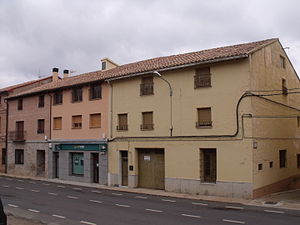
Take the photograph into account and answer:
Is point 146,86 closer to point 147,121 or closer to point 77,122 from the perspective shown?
point 147,121

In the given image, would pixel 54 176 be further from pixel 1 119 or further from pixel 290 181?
pixel 290 181

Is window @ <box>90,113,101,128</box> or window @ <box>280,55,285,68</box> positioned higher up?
window @ <box>280,55,285,68</box>

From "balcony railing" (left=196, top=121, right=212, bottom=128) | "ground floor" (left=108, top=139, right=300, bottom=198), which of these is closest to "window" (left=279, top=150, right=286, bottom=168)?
"ground floor" (left=108, top=139, right=300, bottom=198)

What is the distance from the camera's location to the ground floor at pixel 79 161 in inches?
899

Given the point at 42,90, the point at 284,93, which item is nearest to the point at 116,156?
the point at 42,90

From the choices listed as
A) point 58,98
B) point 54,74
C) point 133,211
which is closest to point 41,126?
point 58,98

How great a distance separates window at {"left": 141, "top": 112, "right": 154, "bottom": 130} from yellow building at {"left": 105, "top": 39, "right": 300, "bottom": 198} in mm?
52

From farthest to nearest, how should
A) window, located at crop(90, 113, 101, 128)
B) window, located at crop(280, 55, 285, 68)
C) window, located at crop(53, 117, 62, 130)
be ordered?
1. window, located at crop(53, 117, 62, 130)
2. window, located at crop(90, 113, 101, 128)
3. window, located at crop(280, 55, 285, 68)

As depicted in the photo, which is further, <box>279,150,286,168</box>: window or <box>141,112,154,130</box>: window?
<box>141,112,154,130</box>: window

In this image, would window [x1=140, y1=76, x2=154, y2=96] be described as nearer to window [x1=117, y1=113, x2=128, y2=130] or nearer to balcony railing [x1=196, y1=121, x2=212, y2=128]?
window [x1=117, y1=113, x2=128, y2=130]

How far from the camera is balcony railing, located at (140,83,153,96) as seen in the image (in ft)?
68.0

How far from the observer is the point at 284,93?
2103 centimetres

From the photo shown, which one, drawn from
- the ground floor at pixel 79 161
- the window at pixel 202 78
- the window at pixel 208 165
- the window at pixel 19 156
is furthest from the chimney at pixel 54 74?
the window at pixel 208 165

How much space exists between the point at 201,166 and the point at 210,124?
2.20 m
